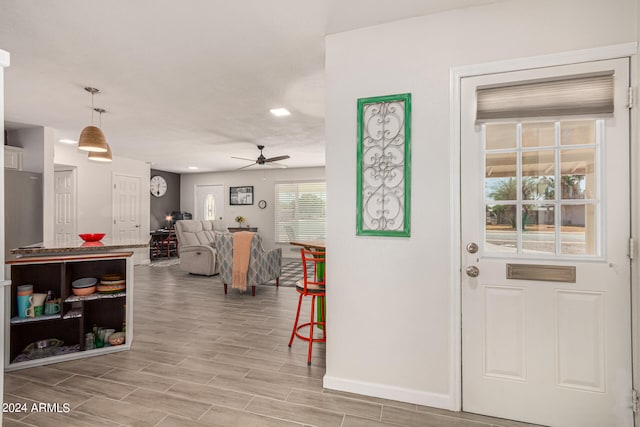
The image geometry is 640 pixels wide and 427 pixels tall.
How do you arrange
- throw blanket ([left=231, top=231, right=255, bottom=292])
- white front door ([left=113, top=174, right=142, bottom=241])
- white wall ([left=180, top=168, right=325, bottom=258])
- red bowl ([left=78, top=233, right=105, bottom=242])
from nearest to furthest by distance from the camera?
1. red bowl ([left=78, top=233, right=105, bottom=242])
2. throw blanket ([left=231, top=231, right=255, bottom=292])
3. white front door ([left=113, top=174, right=142, bottom=241])
4. white wall ([left=180, top=168, right=325, bottom=258])

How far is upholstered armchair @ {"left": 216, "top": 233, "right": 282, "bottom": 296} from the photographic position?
5199 mm

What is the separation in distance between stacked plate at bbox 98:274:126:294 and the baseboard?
2020 millimetres

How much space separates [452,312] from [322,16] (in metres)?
2.10

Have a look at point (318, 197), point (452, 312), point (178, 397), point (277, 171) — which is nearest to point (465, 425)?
point (452, 312)

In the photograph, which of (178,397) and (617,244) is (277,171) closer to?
(178,397)

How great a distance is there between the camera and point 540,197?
6.72ft

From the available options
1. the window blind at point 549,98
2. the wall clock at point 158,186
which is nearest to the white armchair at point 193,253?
the wall clock at point 158,186

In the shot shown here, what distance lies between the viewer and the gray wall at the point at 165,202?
9.68m

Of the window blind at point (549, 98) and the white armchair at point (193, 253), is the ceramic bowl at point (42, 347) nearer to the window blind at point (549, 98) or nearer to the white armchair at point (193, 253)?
the white armchair at point (193, 253)

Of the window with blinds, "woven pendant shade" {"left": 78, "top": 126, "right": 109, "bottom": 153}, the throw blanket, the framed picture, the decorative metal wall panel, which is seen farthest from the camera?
the framed picture

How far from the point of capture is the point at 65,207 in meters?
6.87

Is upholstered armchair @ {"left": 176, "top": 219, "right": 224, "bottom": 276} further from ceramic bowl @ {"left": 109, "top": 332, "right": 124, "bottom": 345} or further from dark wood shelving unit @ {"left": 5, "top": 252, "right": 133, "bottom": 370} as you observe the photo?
ceramic bowl @ {"left": 109, "top": 332, "right": 124, "bottom": 345}

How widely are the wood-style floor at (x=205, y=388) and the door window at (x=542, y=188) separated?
109cm

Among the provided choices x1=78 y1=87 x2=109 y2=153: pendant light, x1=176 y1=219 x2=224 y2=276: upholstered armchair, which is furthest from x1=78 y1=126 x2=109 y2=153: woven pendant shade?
x1=176 y1=219 x2=224 y2=276: upholstered armchair
